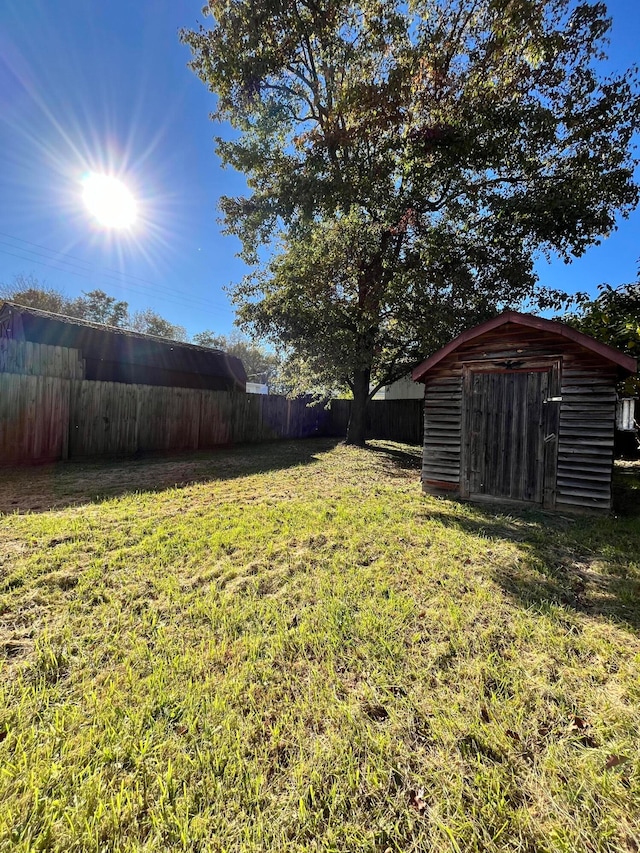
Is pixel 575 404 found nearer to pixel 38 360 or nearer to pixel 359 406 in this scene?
pixel 359 406

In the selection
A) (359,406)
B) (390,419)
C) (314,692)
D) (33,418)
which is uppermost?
(359,406)

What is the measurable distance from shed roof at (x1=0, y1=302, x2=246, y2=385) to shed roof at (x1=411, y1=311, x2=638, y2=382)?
11.0 m

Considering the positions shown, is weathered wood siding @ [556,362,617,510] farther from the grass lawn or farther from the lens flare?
the lens flare

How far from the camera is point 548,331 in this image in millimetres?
5227

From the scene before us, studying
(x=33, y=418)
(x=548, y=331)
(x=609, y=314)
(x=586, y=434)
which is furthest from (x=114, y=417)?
(x=609, y=314)

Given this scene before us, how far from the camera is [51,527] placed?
4.01 meters

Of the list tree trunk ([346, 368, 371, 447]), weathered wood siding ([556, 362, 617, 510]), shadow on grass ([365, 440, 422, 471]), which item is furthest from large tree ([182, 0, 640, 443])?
weathered wood siding ([556, 362, 617, 510])

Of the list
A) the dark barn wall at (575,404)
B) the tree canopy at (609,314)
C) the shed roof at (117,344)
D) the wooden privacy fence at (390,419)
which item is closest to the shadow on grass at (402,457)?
the wooden privacy fence at (390,419)

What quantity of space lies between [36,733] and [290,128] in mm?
13922

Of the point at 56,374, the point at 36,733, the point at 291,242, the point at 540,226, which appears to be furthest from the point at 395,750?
the point at 291,242

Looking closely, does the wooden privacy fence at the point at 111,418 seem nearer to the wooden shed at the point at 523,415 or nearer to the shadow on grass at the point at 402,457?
the shadow on grass at the point at 402,457

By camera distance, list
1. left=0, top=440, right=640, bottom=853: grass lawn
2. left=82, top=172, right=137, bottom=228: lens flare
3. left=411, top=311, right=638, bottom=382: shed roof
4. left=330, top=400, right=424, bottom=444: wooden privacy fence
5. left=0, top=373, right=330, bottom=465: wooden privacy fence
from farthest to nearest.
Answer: left=330, top=400, right=424, bottom=444: wooden privacy fence
left=82, top=172, right=137, bottom=228: lens flare
left=0, top=373, right=330, bottom=465: wooden privacy fence
left=411, top=311, right=638, bottom=382: shed roof
left=0, top=440, right=640, bottom=853: grass lawn

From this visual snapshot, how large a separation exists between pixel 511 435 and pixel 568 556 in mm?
2389

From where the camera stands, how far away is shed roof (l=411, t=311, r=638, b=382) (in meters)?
4.71
